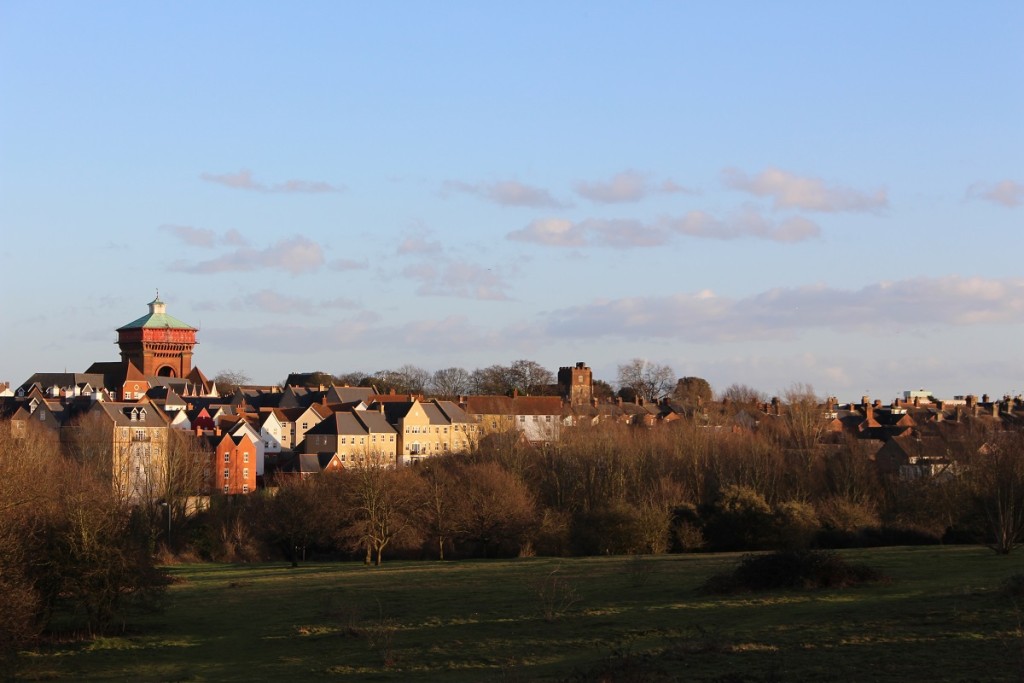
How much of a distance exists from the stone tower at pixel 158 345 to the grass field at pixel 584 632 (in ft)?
424

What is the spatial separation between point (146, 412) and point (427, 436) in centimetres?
3046

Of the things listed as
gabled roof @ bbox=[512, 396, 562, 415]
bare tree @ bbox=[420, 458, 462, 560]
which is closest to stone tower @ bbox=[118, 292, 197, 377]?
gabled roof @ bbox=[512, 396, 562, 415]

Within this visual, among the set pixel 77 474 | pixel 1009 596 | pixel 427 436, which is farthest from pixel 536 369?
pixel 1009 596

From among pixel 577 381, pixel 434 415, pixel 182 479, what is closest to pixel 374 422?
pixel 434 415

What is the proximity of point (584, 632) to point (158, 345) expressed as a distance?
148225 mm

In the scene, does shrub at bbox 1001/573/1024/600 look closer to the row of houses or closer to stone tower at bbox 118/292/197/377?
the row of houses

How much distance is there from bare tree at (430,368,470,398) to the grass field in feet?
438

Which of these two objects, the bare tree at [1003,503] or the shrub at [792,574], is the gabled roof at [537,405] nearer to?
the bare tree at [1003,503]

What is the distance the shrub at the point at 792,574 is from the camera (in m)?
33.5

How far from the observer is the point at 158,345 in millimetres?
168000

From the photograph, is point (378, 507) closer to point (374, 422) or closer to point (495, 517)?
point (495, 517)

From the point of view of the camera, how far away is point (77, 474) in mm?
68312

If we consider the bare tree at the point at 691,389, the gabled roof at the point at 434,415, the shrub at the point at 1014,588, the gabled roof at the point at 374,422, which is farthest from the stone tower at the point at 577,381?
the shrub at the point at 1014,588

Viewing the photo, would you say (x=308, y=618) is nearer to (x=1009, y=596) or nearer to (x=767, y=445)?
(x=1009, y=596)
